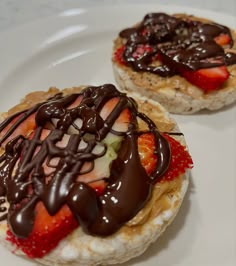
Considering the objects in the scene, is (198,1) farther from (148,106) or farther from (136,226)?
(136,226)

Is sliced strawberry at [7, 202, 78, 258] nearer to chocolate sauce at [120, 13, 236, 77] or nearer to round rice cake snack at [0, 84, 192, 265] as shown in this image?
round rice cake snack at [0, 84, 192, 265]

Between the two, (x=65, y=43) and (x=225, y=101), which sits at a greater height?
(x=65, y=43)

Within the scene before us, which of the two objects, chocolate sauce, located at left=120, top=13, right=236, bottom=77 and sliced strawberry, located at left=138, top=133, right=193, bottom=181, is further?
chocolate sauce, located at left=120, top=13, right=236, bottom=77

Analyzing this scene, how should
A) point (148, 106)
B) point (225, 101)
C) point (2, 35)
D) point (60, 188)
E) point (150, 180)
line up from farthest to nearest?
point (2, 35) → point (225, 101) → point (148, 106) → point (150, 180) → point (60, 188)

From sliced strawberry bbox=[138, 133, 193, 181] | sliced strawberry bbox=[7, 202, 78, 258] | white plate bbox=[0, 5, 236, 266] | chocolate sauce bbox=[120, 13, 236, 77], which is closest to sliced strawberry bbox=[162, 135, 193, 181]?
sliced strawberry bbox=[138, 133, 193, 181]

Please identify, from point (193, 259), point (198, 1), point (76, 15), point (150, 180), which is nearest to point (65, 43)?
point (76, 15)

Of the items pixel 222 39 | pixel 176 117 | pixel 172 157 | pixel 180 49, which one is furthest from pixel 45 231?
pixel 222 39

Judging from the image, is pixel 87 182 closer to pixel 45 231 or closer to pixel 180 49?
pixel 45 231
